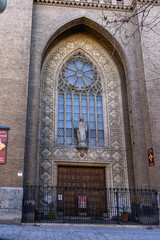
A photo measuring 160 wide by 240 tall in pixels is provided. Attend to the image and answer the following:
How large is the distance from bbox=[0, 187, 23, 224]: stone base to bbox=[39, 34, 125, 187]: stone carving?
8.07 feet

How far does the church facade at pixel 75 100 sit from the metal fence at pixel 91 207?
518 millimetres

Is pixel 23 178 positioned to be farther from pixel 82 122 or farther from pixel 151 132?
pixel 151 132

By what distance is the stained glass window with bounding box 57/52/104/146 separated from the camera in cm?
1425

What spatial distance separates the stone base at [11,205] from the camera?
10.1 m

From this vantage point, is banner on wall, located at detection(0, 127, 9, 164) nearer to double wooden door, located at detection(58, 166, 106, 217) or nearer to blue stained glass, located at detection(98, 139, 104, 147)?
double wooden door, located at detection(58, 166, 106, 217)

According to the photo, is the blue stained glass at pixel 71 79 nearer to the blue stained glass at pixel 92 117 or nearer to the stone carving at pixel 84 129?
the stone carving at pixel 84 129

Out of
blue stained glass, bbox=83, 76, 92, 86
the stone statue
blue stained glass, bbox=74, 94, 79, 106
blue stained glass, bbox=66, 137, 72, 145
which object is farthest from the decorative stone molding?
blue stained glass, bbox=66, 137, 72, 145

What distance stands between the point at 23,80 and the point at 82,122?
375 cm

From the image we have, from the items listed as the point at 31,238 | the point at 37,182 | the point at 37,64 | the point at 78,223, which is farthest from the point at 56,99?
the point at 31,238

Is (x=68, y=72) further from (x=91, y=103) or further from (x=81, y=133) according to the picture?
(x=81, y=133)

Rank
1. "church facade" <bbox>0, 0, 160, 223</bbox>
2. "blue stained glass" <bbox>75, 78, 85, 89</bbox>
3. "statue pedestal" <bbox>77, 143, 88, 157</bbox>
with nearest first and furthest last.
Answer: "church facade" <bbox>0, 0, 160, 223</bbox> < "statue pedestal" <bbox>77, 143, 88, 157</bbox> < "blue stained glass" <bbox>75, 78, 85, 89</bbox>

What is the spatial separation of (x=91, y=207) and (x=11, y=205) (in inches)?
142

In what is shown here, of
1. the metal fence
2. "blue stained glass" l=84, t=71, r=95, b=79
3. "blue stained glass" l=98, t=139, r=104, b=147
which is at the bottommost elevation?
the metal fence

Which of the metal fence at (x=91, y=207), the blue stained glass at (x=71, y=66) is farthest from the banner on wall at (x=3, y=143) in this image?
the blue stained glass at (x=71, y=66)
